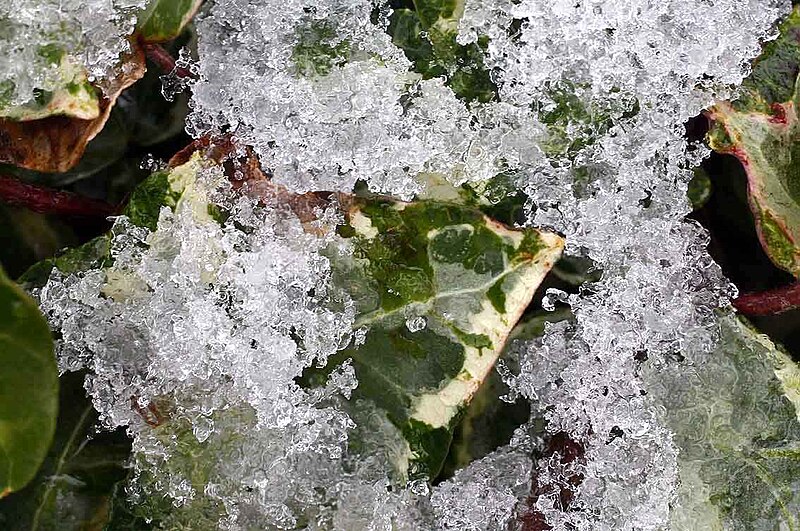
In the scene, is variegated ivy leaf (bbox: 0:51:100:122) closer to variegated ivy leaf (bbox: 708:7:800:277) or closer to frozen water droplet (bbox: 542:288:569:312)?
frozen water droplet (bbox: 542:288:569:312)

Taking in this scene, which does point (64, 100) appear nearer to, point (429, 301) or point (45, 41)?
point (45, 41)

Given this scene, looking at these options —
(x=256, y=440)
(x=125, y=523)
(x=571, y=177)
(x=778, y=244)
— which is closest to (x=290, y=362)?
(x=256, y=440)

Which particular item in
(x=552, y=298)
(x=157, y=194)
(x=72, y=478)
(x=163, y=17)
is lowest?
(x=72, y=478)

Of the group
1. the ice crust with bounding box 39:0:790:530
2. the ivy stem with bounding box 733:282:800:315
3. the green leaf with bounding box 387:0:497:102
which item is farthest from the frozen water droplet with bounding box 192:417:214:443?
the ivy stem with bounding box 733:282:800:315

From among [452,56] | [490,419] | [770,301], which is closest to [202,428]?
[490,419]

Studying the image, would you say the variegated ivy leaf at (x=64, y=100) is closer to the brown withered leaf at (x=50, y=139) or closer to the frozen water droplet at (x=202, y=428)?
the brown withered leaf at (x=50, y=139)
